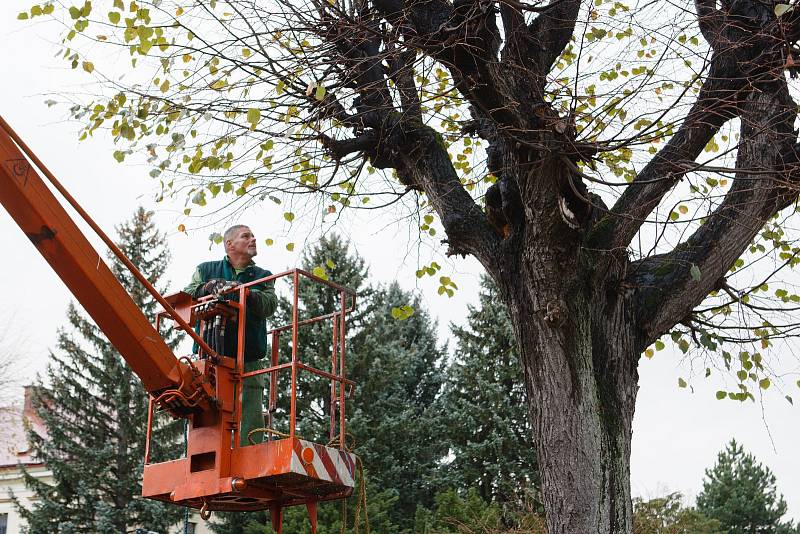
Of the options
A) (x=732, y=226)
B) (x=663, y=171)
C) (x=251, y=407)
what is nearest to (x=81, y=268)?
(x=251, y=407)

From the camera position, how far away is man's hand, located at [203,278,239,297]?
7422 mm

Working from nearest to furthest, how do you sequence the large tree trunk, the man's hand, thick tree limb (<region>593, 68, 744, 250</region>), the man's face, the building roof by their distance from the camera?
the large tree trunk → thick tree limb (<region>593, 68, 744, 250</region>) → the man's hand → the man's face → the building roof

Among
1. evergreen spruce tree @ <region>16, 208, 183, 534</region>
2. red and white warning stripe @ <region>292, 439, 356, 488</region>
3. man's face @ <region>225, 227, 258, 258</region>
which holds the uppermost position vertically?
evergreen spruce tree @ <region>16, 208, 183, 534</region>

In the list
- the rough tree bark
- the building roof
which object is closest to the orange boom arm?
the rough tree bark

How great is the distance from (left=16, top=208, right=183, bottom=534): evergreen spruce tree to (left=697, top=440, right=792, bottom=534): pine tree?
1893 cm

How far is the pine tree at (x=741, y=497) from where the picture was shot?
32.9 meters

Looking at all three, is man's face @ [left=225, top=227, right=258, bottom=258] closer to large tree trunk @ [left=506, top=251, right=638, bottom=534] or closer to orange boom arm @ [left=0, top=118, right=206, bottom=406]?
orange boom arm @ [left=0, top=118, right=206, bottom=406]

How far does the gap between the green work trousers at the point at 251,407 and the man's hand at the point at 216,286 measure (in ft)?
2.23

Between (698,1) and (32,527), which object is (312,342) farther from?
(698,1)

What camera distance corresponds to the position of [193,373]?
7.20 m

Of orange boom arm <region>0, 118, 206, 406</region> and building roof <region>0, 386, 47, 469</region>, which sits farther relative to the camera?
building roof <region>0, 386, 47, 469</region>

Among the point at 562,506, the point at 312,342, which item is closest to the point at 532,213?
the point at 562,506

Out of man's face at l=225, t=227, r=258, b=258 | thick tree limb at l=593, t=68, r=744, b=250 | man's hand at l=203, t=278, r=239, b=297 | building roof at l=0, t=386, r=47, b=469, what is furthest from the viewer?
building roof at l=0, t=386, r=47, b=469

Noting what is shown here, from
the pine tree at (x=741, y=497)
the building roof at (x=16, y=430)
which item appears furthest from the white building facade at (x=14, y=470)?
the pine tree at (x=741, y=497)
